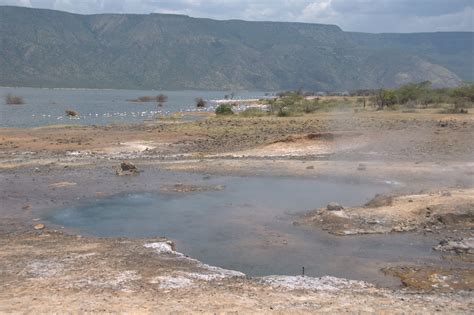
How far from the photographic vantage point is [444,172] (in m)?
18.8

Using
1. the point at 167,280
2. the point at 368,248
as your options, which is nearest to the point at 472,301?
A: the point at 368,248

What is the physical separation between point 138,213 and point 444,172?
10.3 m

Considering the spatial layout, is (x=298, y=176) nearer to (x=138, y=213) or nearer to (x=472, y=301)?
(x=138, y=213)

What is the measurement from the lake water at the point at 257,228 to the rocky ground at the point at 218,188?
0.50m

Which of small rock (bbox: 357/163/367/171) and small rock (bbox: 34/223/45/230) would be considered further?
small rock (bbox: 357/163/367/171)

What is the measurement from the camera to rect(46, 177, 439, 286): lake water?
10031mm

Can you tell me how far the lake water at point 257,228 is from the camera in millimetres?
10031

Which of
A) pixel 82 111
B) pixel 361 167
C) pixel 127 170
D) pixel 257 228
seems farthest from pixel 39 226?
pixel 82 111

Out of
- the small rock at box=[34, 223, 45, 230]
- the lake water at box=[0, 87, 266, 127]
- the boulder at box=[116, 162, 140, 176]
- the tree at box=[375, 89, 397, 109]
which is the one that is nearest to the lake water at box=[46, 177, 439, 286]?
the small rock at box=[34, 223, 45, 230]

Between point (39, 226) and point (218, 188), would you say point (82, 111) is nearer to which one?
point (218, 188)

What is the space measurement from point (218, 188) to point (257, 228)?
5.04m

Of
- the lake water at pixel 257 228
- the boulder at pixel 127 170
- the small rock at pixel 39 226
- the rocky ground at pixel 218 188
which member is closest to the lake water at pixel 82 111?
the rocky ground at pixel 218 188

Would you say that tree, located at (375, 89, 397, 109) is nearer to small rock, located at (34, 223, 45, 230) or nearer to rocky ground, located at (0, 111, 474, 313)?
rocky ground, located at (0, 111, 474, 313)

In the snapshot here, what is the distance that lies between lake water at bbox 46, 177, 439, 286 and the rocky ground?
1.65ft
